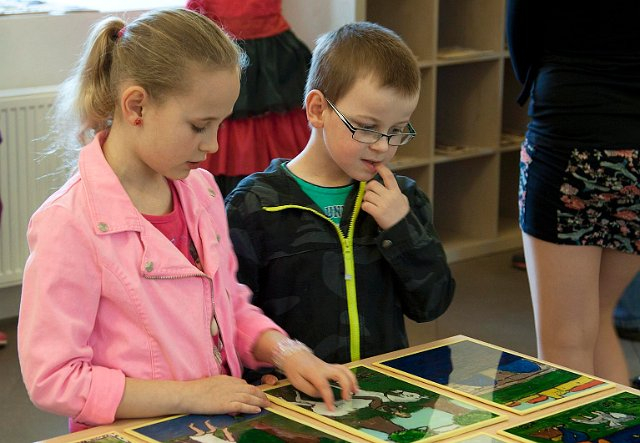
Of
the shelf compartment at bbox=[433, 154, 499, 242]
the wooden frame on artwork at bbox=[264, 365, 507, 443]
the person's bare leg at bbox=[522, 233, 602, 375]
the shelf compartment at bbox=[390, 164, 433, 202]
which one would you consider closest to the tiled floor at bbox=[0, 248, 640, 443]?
the shelf compartment at bbox=[433, 154, 499, 242]

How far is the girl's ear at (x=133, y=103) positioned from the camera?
1.41 m

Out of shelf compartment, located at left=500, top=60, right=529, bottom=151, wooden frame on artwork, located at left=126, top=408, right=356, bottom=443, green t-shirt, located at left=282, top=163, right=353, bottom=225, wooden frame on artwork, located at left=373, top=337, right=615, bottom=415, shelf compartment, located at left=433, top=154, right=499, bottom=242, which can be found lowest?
shelf compartment, located at left=433, top=154, right=499, bottom=242

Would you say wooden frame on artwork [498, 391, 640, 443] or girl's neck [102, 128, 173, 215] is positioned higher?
girl's neck [102, 128, 173, 215]

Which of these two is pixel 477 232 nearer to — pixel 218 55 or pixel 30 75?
pixel 30 75

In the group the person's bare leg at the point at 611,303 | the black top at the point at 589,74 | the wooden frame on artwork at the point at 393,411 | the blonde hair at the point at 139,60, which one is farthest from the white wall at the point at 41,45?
the wooden frame on artwork at the point at 393,411

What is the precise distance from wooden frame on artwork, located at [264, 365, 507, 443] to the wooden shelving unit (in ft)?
9.04

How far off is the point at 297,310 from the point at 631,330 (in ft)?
7.31

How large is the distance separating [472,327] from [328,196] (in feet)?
6.84

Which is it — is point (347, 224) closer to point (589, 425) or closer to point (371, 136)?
point (371, 136)

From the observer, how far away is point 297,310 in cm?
176

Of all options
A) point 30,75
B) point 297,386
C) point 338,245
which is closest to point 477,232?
point 30,75

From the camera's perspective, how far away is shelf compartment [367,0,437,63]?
13.6ft

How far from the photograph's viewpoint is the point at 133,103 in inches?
55.8

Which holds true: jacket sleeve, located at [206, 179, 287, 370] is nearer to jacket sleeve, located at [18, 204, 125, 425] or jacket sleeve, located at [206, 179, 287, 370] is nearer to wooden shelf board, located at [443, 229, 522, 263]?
jacket sleeve, located at [18, 204, 125, 425]
